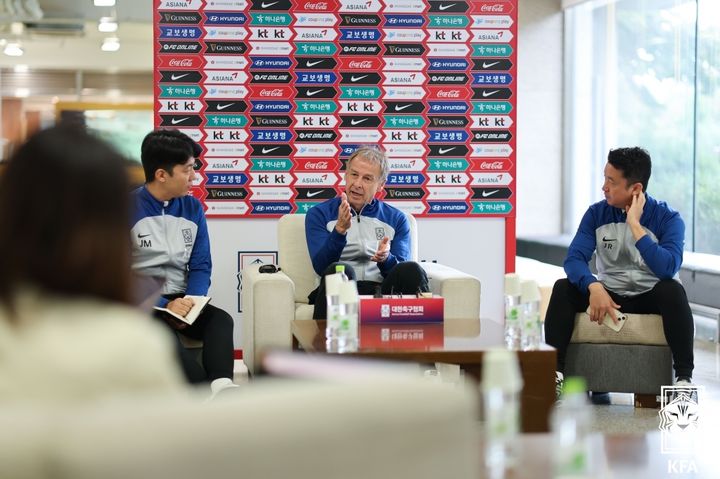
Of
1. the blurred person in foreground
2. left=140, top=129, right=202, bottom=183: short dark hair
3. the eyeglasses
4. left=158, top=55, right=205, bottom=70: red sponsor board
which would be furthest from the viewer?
left=158, top=55, right=205, bottom=70: red sponsor board

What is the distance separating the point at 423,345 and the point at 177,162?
1619mm

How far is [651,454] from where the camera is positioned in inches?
79.0

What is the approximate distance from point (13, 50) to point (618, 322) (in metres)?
9.12

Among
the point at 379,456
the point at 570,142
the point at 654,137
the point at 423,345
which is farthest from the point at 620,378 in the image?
the point at 570,142

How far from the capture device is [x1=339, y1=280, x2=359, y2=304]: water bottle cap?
375 cm

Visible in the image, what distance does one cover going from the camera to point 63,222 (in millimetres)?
1124

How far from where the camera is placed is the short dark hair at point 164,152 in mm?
4551

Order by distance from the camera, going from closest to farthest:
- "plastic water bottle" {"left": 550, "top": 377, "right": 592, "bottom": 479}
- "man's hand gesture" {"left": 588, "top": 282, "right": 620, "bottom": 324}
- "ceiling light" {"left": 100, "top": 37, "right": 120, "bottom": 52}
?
"plastic water bottle" {"left": 550, "top": 377, "right": 592, "bottom": 479}, "man's hand gesture" {"left": 588, "top": 282, "right": 620, "bottom": 324}, "ceiling light" {"left": 100, "top": 37, "right": 120, "bottom": 52}

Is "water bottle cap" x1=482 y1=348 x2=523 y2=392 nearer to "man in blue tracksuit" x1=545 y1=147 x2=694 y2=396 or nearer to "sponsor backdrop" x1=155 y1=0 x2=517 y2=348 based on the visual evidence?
"man in blue tracksuit" x1=545 y1=147 x2=694 y2=396

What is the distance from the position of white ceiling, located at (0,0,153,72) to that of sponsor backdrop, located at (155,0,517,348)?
4.54 meters

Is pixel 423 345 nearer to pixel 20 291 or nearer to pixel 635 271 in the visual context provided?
pixel 635 271

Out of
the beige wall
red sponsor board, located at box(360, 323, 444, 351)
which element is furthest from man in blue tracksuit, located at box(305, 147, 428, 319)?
the beige wall

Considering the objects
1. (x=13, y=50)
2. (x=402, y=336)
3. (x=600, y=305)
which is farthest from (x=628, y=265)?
(x=13, y=50)

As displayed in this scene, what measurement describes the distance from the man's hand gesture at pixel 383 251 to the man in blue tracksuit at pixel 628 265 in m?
0.82
